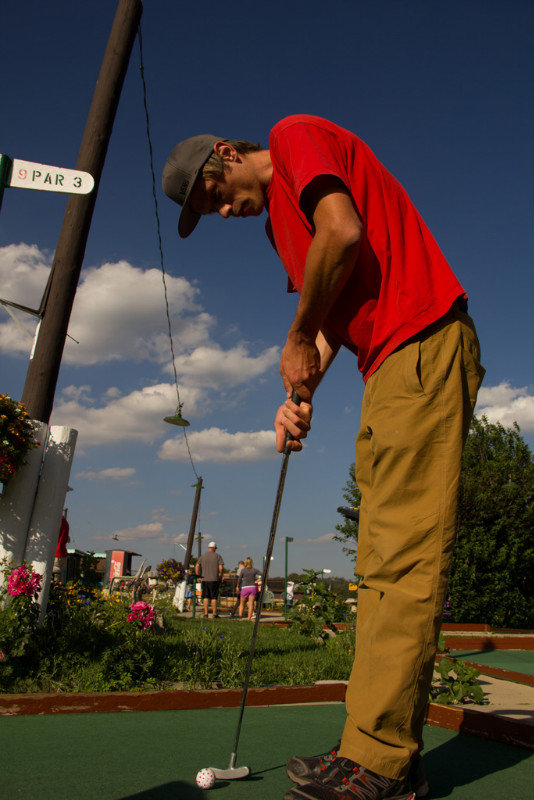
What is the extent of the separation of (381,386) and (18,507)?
3.03 meters

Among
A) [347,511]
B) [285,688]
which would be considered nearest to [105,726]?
[285,688]

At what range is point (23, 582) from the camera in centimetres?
356

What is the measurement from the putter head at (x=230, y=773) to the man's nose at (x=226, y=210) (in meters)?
1.79

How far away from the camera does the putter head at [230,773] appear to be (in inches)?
61.9

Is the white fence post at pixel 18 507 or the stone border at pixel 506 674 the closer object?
the white fence post at pixel 18 507

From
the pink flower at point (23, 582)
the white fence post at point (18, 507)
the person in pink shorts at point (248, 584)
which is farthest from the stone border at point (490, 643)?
the person in pink shorts at point (248, 584)

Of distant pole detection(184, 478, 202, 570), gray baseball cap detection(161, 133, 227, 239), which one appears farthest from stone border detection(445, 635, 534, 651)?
distant pole detection(184, 478, 202, 570)

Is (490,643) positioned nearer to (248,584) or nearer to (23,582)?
(248,584)

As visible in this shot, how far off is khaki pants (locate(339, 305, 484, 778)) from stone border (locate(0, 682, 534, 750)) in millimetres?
963

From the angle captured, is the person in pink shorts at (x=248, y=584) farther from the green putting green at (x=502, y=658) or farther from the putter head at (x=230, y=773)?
the putter head at (x=230, y=773)

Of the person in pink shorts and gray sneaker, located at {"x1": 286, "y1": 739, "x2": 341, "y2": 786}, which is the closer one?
gray sneaker, located at {"x1": 286, "y1": 739, "x2": 341, "y2": 786}

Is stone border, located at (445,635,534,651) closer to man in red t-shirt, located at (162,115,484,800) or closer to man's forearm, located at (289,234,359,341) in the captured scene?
man in red t-shirt, located at (162,115,484,800)

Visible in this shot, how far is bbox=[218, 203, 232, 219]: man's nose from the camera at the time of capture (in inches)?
81.0

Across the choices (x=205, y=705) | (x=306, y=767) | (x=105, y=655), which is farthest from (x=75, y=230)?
(x=306, y=767)
